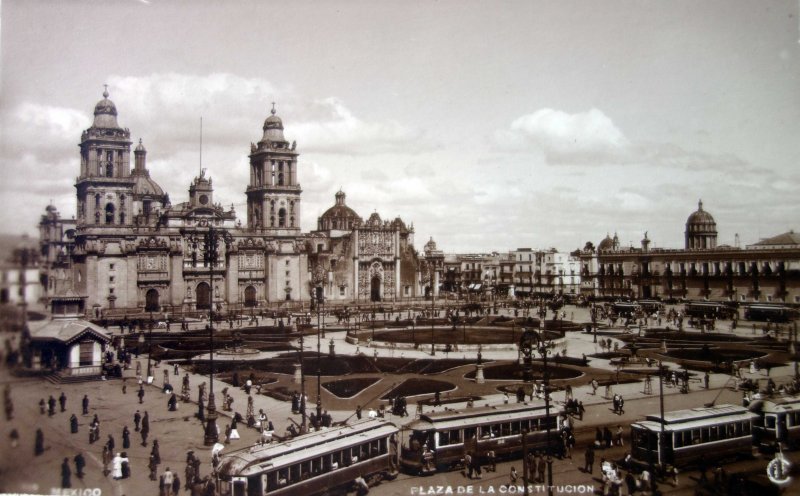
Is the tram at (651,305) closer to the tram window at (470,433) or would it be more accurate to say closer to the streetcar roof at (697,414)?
the streetcar roof at (697,414)

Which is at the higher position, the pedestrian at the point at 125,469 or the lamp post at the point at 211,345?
the lamp post at the point at 211,345

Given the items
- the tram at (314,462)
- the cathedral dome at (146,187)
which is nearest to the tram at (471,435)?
the tram at (314,462)

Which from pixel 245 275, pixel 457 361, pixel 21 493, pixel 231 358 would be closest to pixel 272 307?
pixel 245 275

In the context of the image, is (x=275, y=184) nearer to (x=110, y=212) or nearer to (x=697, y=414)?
(x=110, y=212)

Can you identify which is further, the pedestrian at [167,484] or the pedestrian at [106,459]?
the pedestrian at [106,459]

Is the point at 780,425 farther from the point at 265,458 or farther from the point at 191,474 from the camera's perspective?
the point at 191,474

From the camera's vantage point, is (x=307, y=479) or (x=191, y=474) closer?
(x=307, y=479)

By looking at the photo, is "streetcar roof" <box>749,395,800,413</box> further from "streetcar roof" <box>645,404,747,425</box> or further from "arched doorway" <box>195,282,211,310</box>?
"arched doorway" <box>195,282,211,310</box>
